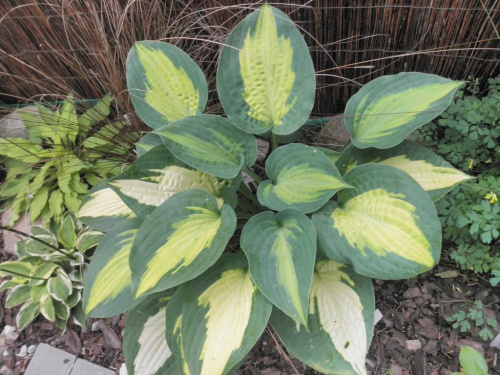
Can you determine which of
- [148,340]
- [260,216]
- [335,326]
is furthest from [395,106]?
[148,340]

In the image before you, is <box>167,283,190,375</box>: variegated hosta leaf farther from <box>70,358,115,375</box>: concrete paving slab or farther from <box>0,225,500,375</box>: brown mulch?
<box>70,358,115,375</box>: concrete paving slab

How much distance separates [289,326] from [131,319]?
464 mm

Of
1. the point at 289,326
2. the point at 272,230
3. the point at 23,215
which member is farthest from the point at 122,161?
the point at 289,326

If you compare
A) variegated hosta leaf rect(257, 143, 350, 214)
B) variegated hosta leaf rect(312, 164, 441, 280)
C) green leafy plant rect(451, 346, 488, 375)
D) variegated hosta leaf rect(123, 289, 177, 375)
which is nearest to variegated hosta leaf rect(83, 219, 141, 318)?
variegated hosta leaf rect(123, 289, 177, 375)

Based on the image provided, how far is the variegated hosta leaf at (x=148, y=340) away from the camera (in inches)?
46.2

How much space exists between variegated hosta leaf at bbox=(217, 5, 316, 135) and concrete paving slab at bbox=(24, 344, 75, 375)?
1071 mm

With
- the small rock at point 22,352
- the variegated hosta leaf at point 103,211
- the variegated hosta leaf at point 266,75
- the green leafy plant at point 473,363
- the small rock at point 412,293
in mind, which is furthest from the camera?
the small rock at point 22,352

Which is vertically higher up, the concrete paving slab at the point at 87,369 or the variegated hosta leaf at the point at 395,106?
the variegated hosta leaf at the point at 395,106

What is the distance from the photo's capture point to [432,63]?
164cm

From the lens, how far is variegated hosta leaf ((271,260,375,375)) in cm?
104

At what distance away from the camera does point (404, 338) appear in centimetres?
136

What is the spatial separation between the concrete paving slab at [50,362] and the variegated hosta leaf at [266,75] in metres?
1.07

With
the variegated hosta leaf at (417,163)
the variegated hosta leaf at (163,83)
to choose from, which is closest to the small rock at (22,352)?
the variegated hosta leaf at (163,83)

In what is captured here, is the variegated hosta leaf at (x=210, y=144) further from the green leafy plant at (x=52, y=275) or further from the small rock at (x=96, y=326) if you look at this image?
the small rock at (x=96, y=326)
